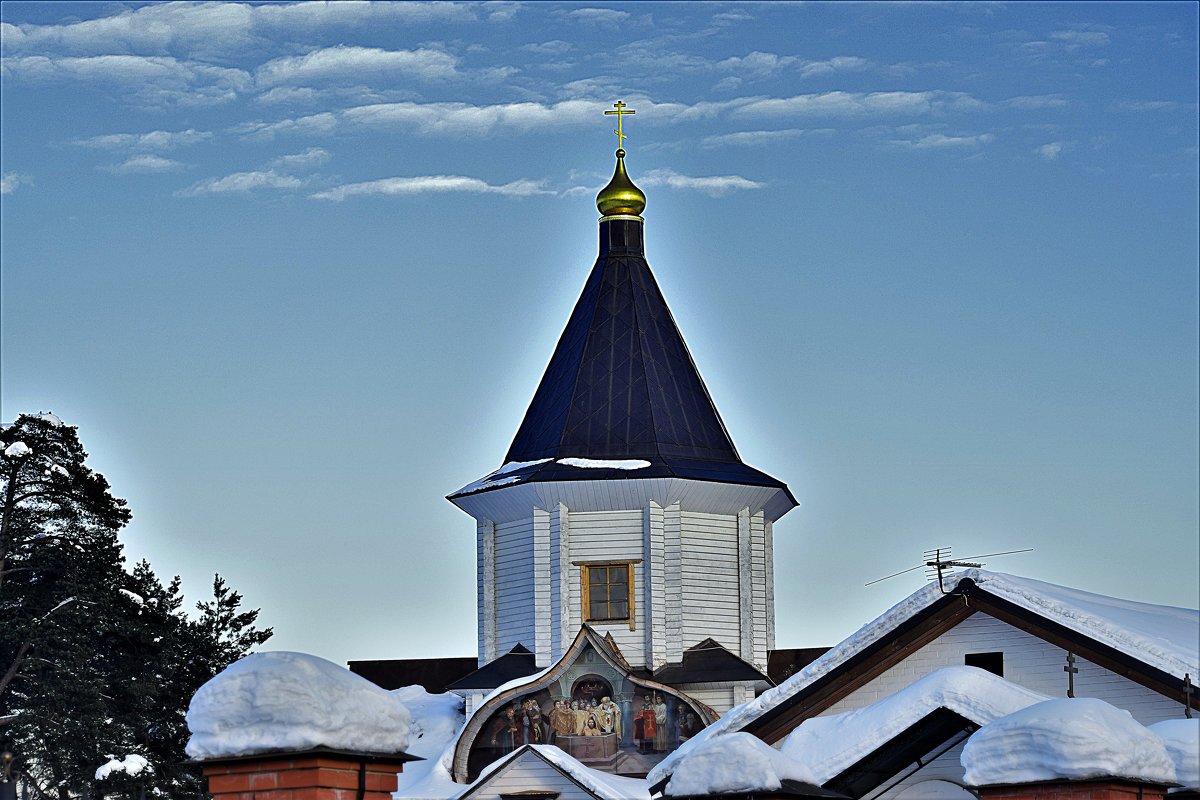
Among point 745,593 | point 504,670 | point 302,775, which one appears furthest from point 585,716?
point 302,775

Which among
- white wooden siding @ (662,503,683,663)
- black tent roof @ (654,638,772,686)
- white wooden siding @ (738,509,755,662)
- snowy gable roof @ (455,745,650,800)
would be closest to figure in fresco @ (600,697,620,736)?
black tent roof @ (654,638,772,686)

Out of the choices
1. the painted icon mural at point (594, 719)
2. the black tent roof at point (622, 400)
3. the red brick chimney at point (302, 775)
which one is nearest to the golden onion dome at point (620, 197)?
the black tent roof at point (622, 400)

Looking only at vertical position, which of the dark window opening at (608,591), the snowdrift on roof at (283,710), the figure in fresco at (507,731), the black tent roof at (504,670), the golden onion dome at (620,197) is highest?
the golden onion dome at (620,197)

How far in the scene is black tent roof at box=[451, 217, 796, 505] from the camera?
28.1 m

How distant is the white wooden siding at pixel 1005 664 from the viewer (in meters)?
13.3

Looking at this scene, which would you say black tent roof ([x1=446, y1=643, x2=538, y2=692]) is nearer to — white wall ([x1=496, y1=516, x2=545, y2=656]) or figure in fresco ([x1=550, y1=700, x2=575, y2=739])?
white wall ([x1=496, y1=516, x2=545, y2=656])

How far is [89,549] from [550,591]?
27.8 feet

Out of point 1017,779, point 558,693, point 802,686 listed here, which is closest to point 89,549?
point 558,693

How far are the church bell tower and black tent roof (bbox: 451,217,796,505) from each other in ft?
0.07

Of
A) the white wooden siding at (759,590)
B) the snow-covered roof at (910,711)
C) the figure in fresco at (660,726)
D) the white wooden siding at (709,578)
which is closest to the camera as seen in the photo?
the snow-covered roof at (910,711)

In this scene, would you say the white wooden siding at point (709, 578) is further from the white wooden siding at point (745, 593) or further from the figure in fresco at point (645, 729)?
the figure in fresco at point (645, 729)

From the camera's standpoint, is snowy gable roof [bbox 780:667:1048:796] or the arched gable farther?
the arched gable

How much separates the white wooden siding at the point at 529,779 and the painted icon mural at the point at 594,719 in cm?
358

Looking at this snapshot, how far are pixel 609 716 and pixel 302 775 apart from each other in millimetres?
21449
